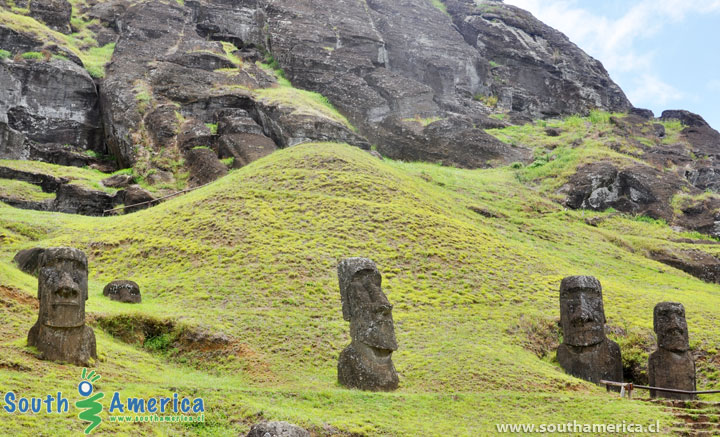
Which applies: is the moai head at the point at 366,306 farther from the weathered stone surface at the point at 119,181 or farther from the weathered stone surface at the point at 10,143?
the weathered stone surface at the point at 10,143

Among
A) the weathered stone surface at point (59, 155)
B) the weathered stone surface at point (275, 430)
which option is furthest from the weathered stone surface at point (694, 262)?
the weathered stone surface at point (59, 155)

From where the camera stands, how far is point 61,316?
45.7 ft

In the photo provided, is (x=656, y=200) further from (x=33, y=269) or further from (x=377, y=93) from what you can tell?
(x=33, y=269)

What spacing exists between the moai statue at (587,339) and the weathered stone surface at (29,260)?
1692cm

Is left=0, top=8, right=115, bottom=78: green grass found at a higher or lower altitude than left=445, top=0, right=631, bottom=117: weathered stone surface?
lower

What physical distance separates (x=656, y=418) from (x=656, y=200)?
107ft

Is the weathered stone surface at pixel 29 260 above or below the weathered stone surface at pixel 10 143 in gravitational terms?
below

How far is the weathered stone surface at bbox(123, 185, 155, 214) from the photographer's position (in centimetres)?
3438

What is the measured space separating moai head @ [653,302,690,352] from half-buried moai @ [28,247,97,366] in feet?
45.0

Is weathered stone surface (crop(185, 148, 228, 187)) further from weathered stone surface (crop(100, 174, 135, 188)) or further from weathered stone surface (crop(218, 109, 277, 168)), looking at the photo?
weathered stone surface (crop(100, 174, 135, 188))

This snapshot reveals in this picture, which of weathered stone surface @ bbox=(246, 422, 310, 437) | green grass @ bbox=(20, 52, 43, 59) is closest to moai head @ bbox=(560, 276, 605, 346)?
weathered stone surface @ bbox=(246, 422, 310, 437)

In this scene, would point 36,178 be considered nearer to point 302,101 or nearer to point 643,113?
point 302,101

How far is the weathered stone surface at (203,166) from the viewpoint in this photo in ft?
122

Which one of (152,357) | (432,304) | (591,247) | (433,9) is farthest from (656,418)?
(433,9)
